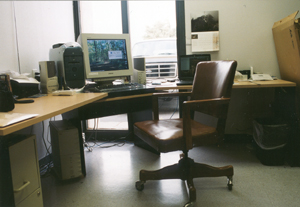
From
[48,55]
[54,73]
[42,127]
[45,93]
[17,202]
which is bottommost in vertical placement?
[17,202]

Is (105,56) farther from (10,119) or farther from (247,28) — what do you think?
(247,28)

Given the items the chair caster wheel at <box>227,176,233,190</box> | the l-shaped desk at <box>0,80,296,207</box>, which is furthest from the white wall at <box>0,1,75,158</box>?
the chair caster wheel at <box>227,176,233,190</box>

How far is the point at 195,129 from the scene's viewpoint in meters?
1.77

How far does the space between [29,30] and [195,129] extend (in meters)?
1.78

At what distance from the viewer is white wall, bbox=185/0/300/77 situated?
2766mm

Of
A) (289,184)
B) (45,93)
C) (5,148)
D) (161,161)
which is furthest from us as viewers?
(161,161)

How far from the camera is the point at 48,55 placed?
264 cm

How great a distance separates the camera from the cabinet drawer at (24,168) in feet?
4.46

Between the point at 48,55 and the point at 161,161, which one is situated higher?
the point at 48,55

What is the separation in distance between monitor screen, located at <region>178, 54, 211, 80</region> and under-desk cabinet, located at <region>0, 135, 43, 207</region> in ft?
5.49

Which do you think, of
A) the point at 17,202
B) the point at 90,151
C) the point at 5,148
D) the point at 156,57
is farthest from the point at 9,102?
the point at 156,57

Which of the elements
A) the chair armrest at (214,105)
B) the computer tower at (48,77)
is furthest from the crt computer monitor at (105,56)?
the chair armrest at (214,105)

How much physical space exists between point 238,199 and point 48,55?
222 cm

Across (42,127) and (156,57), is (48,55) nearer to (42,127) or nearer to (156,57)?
(42,127)
